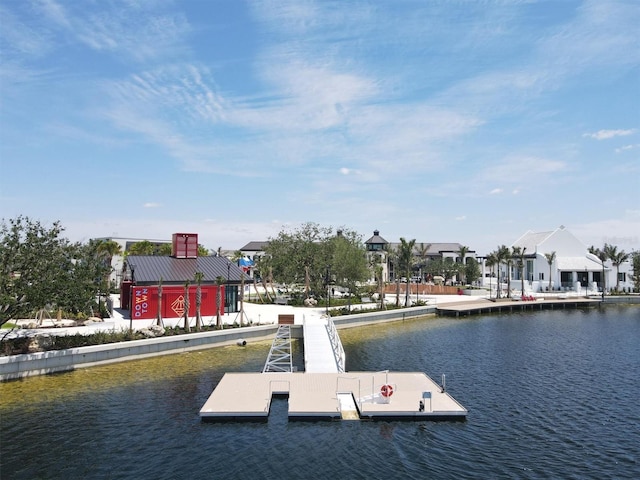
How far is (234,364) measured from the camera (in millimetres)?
35656

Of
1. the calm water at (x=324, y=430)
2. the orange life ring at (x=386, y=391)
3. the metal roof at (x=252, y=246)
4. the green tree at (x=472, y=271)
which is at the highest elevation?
the metal roof at (x=252, y=246)

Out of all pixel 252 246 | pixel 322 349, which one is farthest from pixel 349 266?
pixel 252 246

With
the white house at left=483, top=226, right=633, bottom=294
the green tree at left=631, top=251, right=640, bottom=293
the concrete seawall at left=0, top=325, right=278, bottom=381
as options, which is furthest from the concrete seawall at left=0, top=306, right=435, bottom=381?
the green tree at left=631, top=251, right=640, bottom=293

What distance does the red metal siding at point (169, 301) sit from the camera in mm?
48125

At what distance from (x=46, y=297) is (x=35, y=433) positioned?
42.2ft

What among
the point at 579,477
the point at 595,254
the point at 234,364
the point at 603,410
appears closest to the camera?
the point at 579,477

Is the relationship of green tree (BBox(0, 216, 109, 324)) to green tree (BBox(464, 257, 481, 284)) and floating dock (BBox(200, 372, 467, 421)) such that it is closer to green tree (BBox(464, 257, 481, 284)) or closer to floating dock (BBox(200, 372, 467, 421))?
floating dock (BBox(200, 372, 467, 421))

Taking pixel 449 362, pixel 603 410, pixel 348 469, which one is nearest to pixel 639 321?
pixel 449 362

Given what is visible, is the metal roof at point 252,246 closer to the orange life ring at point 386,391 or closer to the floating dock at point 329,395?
the floating dock at point 329,395

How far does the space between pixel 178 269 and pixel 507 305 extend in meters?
52.9

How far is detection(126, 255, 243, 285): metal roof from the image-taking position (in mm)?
49781

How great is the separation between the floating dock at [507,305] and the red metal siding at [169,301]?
34.0 metres

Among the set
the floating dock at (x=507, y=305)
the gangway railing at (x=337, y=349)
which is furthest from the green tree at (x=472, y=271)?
the gangway railing at (x=337, y=349)

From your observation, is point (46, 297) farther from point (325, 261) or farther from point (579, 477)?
point (325, 261)
